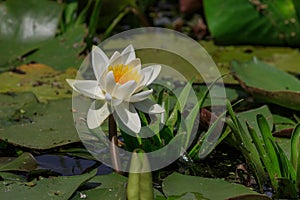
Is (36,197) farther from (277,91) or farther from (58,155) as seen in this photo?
(277,91)

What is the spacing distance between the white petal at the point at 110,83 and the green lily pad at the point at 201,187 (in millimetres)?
226

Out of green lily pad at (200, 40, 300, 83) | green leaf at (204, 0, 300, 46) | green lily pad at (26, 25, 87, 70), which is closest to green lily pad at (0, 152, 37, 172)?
green lily pad at (26, 25, 87, 70)

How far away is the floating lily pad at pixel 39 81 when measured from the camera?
1994mm

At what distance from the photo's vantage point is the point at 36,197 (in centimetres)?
127

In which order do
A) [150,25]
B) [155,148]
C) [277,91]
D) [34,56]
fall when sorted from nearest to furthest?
1. [155,148]
2. [277,91]
3. [34,56]
4. [150,25]

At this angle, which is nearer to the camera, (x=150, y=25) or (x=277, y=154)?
(x=277, y=154)

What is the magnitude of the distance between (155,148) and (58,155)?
269mm

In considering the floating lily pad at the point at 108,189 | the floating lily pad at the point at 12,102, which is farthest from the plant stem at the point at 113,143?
the floating lily pad at the point at 12,102

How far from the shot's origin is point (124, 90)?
1287 millimetres

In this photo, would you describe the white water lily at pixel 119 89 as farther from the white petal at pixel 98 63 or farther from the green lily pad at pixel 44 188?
the green lily pad at pixel 44 188

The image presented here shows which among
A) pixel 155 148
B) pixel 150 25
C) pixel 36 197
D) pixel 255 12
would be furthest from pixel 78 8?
pixel 36 197

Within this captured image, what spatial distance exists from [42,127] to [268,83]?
26.9 inches

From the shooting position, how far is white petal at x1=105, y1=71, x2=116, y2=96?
128cm

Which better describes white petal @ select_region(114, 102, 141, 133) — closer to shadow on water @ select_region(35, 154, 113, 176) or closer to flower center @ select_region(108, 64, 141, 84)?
flower center @ select_region(108, 64, 141, 84)
